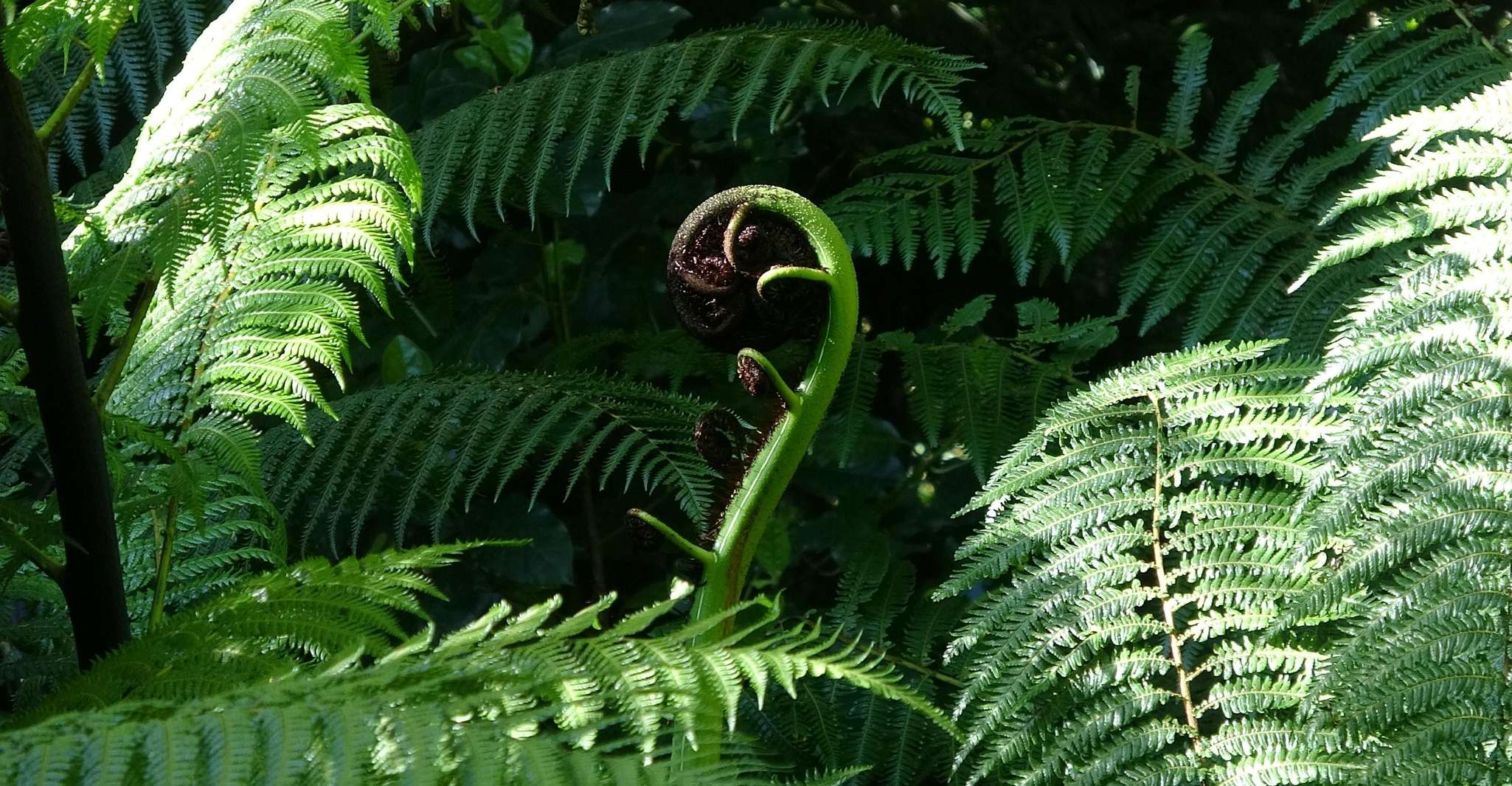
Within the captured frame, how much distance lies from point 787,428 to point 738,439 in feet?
0.14

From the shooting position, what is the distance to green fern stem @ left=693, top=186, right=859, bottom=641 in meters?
0.77

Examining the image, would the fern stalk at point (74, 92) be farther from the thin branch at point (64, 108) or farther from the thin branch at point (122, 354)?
the thin branch at point (122, 354)

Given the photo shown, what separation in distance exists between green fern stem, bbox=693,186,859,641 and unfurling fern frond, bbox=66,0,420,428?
0.30 m

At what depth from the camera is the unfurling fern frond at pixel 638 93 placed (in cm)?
138

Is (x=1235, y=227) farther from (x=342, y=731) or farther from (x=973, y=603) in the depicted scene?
(x=342, y=731)

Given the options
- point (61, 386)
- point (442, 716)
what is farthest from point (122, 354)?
point (442, 716)

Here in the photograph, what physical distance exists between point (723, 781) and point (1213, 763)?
1.35ft

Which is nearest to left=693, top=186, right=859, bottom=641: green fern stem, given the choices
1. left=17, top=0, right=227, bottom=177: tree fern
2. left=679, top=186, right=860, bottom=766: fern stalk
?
left=679, top=186, right=860, bottom=766: fern stalk

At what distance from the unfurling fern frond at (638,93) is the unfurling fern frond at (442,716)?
0.81m

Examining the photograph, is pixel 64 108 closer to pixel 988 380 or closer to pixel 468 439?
pixel 468 439

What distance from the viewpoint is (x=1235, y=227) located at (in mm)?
1518

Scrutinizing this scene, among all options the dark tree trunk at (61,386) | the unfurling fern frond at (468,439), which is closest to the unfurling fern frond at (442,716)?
the dark tree trunk at (61,386)

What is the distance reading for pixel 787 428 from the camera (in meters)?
0.77

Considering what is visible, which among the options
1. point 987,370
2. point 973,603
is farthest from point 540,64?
point 973,603
